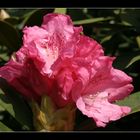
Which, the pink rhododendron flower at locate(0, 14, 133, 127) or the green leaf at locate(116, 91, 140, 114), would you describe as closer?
the pink rhododendron flower at locate(0, 14, 133, 127)

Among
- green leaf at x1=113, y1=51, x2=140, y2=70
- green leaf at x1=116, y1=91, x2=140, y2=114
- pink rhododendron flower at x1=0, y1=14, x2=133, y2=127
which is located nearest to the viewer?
pink rhododendron flower at x1=0, y1=14, x2=133, y2=127

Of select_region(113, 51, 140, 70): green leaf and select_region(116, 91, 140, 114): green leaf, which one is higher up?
select_region(116, 91, 140, 114): green leaf

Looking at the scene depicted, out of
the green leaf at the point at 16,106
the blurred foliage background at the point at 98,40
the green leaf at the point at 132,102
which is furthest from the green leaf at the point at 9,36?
the green leaf at the point at 132,102

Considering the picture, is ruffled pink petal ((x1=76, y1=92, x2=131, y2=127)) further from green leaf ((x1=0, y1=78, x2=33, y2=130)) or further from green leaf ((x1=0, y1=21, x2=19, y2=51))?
green leaf ((x1=0, y1=21, x2=19, y2=51))

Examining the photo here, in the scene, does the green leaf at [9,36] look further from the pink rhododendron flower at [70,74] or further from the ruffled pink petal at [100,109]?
the ruffled pink petal at [100,109]

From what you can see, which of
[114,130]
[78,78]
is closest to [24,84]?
[78,78]

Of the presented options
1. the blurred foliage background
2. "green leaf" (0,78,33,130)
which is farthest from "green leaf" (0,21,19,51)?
"green leaf" (0,78,33,130)

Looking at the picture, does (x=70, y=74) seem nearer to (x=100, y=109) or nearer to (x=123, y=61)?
(x=100, y=109)

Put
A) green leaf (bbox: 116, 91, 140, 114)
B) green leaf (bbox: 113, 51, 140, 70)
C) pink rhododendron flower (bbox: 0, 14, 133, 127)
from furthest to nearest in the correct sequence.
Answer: green leaf (bbox: 113, 51, 140, 70) < green leaf (bbox: 116, 91, 140, 114) < pink rhododendron flower (bbox: 0, 14, 133, 127)
